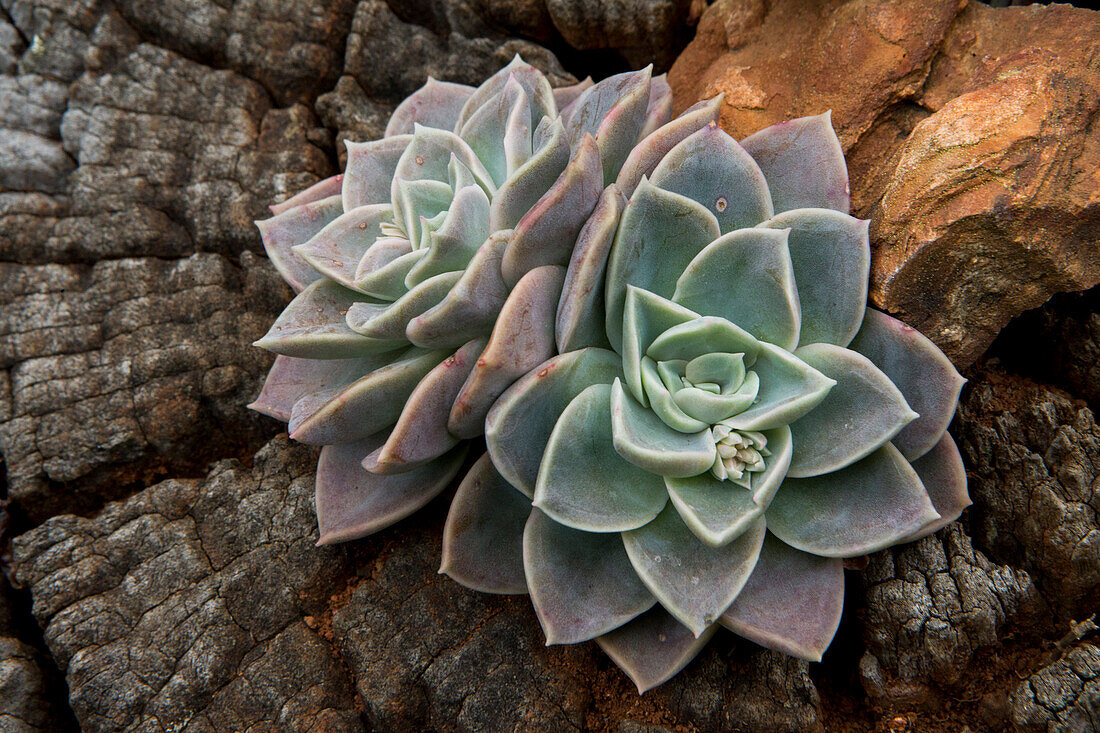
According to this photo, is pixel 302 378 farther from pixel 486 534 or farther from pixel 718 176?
pixel 718 176

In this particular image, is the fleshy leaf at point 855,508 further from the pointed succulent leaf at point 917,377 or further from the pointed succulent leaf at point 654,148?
the pointed succulent leaf at point 654,148

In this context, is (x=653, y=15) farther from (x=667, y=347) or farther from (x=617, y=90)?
(x=667, y=347)

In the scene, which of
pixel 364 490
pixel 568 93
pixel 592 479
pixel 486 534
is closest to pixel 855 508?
pixel 592 479

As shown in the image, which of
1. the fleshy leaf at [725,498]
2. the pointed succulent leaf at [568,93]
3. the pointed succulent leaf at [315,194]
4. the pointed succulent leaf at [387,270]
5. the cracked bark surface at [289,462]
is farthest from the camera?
the pointed succulent leaf at [568,93]

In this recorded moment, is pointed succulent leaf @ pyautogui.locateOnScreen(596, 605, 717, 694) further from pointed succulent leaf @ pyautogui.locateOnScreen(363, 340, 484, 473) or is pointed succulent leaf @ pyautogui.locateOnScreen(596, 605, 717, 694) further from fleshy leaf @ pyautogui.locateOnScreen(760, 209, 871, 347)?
fleshy leaf @ pyautogui.locateOnScreen(760, 209, 871, 347)

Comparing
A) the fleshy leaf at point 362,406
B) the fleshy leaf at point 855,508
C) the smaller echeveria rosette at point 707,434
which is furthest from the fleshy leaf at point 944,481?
the fleshy leaf at point 362,406

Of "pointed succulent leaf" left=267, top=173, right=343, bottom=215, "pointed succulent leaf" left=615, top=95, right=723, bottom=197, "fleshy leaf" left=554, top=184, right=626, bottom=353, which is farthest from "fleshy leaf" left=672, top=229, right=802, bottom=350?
"pointed succulent leaf" left=267, top=173, right=343, bottom=215
